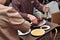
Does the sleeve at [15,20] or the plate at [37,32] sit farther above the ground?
the sleeve at [15,20]

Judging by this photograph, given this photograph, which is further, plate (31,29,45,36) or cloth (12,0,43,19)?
cloth (12,0,43,19)

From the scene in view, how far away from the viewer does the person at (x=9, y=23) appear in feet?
4.09

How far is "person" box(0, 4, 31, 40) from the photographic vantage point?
125 centimetres

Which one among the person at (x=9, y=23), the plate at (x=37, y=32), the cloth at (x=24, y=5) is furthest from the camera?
the cloth at (x=24, y=5)

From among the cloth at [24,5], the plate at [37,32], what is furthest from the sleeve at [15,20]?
the cloth at [24,5]

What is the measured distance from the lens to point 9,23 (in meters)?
1.28

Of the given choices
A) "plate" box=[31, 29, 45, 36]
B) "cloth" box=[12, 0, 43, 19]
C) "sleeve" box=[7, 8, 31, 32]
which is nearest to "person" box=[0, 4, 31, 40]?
"sleeve" box=[7, 8, 31, 32]

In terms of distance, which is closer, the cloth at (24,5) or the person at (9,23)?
the person at (9,23)

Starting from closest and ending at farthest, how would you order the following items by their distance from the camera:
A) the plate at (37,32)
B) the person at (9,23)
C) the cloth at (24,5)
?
the person at (9,23), the plate at (37,32), the cloth at (24,5)

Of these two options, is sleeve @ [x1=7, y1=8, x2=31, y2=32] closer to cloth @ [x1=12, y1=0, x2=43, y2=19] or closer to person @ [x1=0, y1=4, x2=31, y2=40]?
person @ [x1=0, y1=4, x2=31, y2=40]

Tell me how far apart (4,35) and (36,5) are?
1.20 meters

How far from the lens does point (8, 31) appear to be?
1330 millimetres

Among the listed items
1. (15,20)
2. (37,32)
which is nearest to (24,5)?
(37,32)

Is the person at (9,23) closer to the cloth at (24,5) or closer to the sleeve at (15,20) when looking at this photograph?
the sleeve at (15,20)
